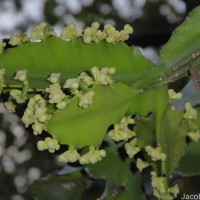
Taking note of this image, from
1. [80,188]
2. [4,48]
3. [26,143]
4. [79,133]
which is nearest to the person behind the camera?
[79,133]

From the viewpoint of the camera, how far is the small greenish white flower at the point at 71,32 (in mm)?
655

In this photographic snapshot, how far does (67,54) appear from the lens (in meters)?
0.67

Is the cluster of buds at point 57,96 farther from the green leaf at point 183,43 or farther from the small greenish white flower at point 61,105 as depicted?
the green leaf at point 183,43

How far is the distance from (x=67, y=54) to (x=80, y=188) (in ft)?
1.24

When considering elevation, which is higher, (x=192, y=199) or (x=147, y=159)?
(x=147, y=159)

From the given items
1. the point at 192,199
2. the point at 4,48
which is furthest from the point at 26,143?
the point at 4,48

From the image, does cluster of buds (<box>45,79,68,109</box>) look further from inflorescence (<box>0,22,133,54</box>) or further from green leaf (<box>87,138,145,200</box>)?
green leaf (<box>87,138,145,200</box>)

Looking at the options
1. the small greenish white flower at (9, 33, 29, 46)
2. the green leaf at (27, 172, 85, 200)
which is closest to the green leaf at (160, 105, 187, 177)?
the small greenish white flower at (9, 33, 29, 46)

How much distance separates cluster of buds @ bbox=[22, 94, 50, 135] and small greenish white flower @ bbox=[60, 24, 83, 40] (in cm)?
10

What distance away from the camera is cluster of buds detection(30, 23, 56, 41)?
0.66m

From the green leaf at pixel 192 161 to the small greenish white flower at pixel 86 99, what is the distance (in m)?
0.31

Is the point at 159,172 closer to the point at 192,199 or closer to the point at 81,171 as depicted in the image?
the point at 81,171

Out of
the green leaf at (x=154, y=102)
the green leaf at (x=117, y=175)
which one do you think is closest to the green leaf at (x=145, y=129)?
the green leaf at (x=154, y=102)

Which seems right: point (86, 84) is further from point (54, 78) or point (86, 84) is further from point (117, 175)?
point (117, 175)
